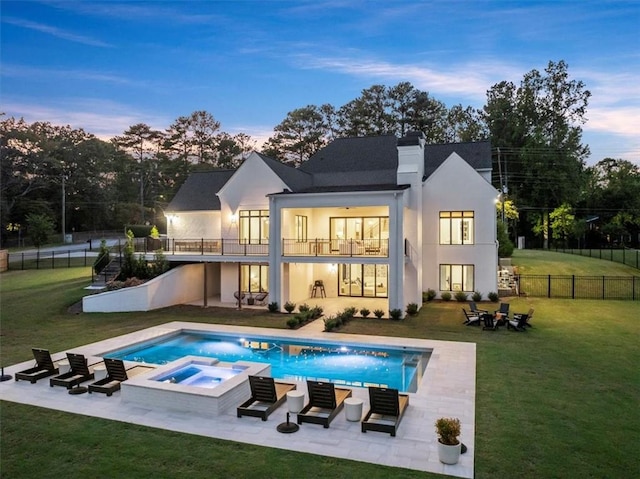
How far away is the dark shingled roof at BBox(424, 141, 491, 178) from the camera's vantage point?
85.8 ft

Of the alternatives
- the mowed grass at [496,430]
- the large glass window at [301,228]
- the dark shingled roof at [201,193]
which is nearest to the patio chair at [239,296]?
the large glass window at [301,228]

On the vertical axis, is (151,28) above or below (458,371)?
above

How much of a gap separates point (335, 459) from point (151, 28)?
46.0 feet

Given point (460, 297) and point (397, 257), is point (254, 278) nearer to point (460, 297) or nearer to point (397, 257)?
point (397, 257)

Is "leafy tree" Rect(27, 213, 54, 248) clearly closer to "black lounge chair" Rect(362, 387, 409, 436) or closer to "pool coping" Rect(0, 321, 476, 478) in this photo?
"pool coping" Rect(0, 321, 476, 478)

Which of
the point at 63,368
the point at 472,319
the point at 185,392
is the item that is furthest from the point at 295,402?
the point at 472,319

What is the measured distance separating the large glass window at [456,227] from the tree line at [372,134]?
21679mm

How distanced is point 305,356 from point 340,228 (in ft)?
37.8

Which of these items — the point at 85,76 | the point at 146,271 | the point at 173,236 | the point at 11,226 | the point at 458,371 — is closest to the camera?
the point at 458,371

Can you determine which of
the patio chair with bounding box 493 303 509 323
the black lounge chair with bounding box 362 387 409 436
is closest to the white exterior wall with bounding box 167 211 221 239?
the patio chair with bounding box 493 303 509 323

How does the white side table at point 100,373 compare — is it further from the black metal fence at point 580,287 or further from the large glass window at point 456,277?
the black metal fence at point 580,287

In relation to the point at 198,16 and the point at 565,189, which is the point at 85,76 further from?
the point at 565,189

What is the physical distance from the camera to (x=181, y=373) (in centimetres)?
1147

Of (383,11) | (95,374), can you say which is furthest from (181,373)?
(383,11)
